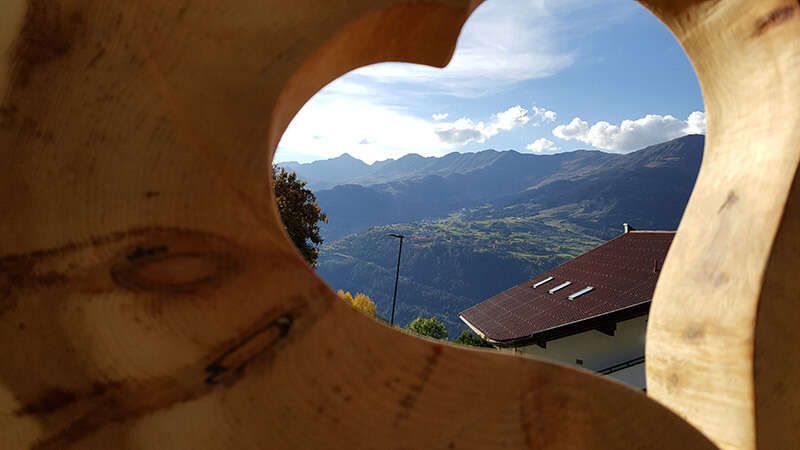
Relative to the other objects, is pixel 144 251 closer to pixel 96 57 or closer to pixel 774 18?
pixel 96 57

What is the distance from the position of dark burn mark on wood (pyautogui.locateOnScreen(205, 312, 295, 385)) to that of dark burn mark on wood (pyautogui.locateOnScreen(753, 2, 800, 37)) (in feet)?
2.96

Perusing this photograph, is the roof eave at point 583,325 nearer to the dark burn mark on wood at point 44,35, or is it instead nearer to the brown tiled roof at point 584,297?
the brown tiled roof at point 584,297

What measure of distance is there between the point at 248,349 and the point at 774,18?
3.16 feet

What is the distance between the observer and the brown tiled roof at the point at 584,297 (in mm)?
9328

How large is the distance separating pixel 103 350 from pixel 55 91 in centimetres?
26

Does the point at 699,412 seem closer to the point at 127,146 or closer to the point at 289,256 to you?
the point at 289,256

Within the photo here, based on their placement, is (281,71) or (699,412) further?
(699,412)

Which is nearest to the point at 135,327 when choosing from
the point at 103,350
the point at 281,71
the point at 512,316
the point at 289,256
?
the point at 103,350

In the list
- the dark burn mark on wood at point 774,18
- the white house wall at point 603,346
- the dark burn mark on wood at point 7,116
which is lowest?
the white house wall at point 603,346

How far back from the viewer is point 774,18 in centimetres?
76

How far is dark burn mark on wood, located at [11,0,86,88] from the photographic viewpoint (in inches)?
17.7

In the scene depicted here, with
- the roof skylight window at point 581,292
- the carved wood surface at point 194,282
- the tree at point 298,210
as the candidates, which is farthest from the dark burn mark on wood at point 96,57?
the tree at point 298,210

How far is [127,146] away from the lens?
458mm

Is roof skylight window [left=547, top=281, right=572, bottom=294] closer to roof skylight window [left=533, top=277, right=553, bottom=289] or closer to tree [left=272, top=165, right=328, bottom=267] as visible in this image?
roof skylight window [left=533, top=277, right=553, bottom=289]
